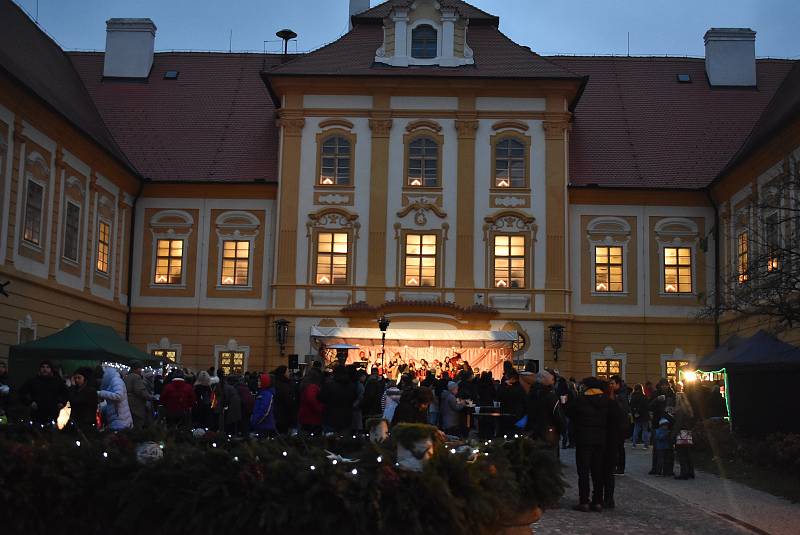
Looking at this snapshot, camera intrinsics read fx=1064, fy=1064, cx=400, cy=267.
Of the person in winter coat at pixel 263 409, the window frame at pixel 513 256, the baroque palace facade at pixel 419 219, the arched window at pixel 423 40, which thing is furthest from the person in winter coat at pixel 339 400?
the arched window at pixel 423 40

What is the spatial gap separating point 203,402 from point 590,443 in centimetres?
841

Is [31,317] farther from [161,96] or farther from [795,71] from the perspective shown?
[795,71]

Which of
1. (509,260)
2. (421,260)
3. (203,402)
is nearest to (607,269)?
(509,260)

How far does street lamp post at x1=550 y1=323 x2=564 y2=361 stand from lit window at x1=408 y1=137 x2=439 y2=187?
5.85m

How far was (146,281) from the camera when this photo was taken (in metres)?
34.6

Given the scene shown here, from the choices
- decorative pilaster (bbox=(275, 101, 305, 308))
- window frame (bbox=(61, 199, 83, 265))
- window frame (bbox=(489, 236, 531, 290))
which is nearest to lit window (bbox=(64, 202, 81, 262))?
window frame (bbox=(61, 199, 83, 265))

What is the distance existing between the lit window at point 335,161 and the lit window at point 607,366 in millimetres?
9899

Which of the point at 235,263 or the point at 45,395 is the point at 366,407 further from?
the point at 235,263

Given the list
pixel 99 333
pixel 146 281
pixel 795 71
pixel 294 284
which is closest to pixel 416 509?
pixel 99 333

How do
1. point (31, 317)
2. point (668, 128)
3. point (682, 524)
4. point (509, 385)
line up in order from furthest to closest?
point (668, 128)
point (31, 317)
point (509, 385)
point (682, 524)

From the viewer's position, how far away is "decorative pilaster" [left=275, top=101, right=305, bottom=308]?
3331 cm

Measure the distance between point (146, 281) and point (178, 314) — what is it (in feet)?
5.13

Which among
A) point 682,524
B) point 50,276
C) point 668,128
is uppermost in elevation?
point 668,128

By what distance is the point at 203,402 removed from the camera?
63.8ft
